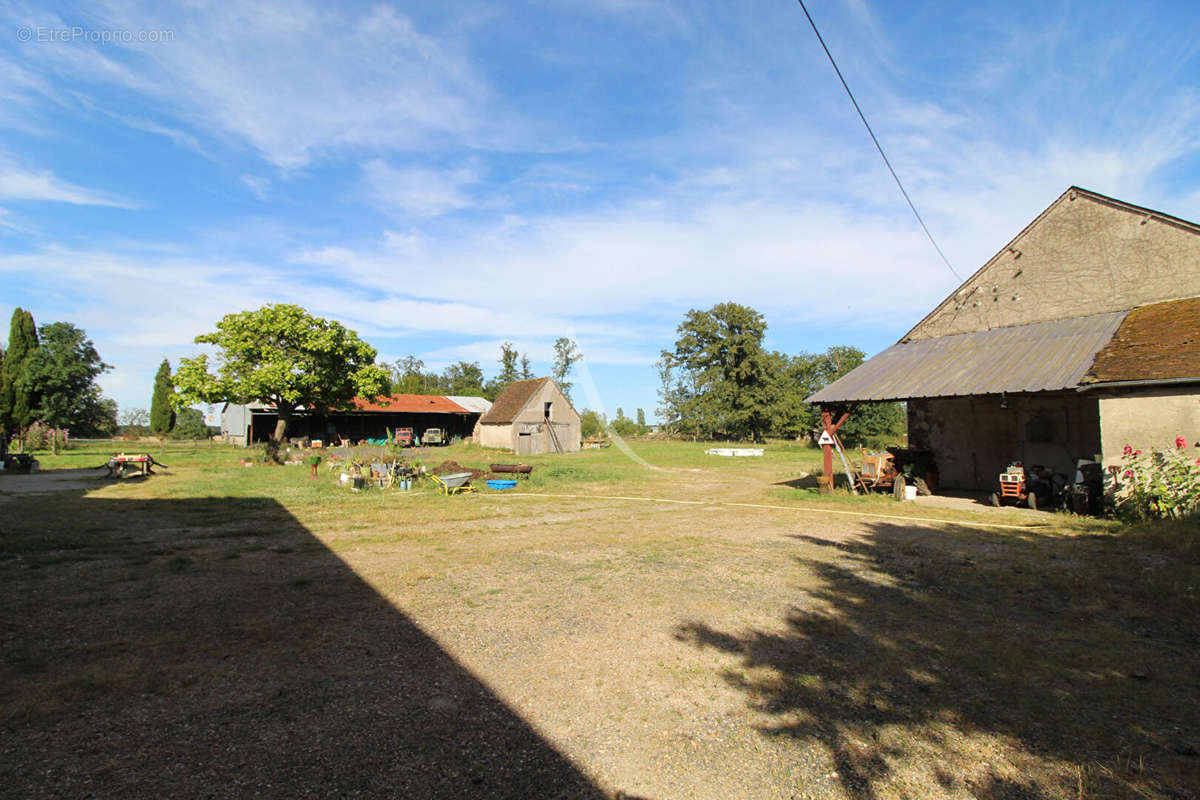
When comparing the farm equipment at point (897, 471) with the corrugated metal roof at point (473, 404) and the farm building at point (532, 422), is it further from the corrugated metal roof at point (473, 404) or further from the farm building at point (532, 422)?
the corrugated metal roof at point (473, 404)

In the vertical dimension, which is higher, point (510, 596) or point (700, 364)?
point (700, 364)

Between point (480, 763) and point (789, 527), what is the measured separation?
356 inches

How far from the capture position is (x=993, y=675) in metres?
4.47

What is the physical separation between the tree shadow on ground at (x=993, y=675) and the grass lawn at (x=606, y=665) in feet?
0.08

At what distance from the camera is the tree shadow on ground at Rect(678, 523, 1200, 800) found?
3277mm

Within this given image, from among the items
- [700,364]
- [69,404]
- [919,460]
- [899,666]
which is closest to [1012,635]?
[899,666]

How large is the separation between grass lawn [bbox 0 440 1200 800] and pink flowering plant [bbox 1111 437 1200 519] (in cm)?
116

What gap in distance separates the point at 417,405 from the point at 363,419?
4855 mm

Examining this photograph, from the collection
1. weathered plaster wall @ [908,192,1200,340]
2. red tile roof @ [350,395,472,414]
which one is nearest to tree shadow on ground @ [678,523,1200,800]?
weathered plaster wall @ [908,192,1200,340]

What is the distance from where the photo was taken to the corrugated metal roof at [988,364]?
12.4 meters

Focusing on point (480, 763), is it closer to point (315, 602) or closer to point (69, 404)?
point (315, 602)

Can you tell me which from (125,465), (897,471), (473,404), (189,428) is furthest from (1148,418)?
(189,428)

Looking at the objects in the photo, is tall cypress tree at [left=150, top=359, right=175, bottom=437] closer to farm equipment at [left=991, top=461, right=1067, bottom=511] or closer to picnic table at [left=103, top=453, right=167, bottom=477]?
picnic table at [left=103, top=453, right=167, bottom=477]

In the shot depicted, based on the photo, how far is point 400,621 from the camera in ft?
19.2
